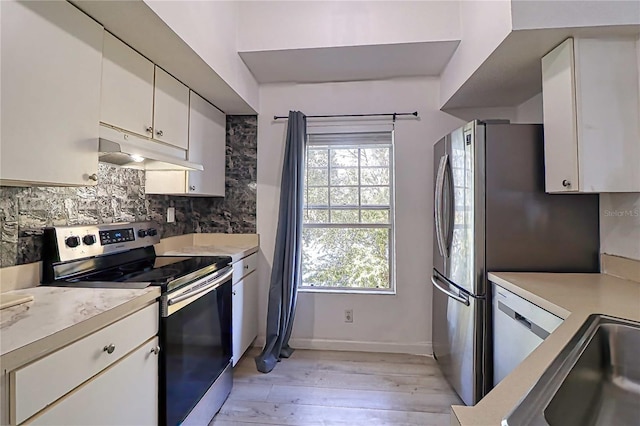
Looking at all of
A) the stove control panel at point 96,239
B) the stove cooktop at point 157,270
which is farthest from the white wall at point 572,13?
the stove control panel at point 96,239

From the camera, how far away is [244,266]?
266cm

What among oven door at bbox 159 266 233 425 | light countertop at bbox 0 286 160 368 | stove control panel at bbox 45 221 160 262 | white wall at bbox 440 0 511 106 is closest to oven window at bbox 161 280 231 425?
oven door at bbox 159 266 233 425

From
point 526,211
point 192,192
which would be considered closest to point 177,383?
point 192,192

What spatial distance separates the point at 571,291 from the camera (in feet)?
4.93

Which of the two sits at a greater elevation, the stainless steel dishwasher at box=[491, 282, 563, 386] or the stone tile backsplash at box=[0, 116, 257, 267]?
the stone tile backsplash at box=[0, 116, 257, 267]

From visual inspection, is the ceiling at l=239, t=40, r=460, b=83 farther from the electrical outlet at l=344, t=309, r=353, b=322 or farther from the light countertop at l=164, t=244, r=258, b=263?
the electrical outlet at l=344, t=309, r=353, b=322

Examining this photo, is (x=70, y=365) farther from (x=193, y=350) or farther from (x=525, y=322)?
(x=525, y=322)

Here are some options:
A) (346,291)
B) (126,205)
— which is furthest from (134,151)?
(346,291)

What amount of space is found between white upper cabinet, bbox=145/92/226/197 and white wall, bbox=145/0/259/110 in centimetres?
33

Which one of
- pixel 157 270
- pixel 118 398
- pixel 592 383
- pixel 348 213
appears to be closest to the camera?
pixel 592 383

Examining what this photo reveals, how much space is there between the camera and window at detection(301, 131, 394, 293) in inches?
119

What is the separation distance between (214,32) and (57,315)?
1.81 metres

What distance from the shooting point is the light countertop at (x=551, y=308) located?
59 centimetres

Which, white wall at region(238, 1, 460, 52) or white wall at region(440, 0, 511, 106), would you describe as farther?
white wall at region(238, 1, 460, 52)
